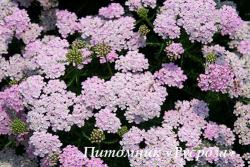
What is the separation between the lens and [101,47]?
4301mm

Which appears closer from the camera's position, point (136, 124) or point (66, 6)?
point (136, 124)

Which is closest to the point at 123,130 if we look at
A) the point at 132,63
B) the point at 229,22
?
the point at 132,63

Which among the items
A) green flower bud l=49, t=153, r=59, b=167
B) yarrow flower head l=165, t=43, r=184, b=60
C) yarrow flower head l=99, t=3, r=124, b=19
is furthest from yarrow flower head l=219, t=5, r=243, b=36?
green flower bud l=49, t=153, r=59, b=167

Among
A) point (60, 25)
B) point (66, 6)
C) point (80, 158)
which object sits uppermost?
point (66, 6)

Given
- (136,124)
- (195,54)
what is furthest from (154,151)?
(195,54)

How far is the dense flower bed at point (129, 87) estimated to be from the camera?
412cm

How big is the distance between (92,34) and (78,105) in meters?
0.70

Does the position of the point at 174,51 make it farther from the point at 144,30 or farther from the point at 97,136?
the point at 97,136

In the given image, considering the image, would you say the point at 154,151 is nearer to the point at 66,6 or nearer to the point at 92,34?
the point at 92,34

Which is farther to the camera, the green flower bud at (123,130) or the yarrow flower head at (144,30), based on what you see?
the yarrow flower head at (144,30)

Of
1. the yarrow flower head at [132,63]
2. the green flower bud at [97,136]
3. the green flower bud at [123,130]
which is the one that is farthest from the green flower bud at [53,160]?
the yarrow flower head at [132,63]

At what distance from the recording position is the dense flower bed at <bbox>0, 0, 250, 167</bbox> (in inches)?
162

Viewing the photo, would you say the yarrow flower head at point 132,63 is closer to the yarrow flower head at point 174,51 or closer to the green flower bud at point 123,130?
the yarrow flower head at point 174,51

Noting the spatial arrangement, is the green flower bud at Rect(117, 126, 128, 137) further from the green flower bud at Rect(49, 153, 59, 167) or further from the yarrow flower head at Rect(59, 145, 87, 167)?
the green flower bud at Rect(49, 153, 59, 167)
